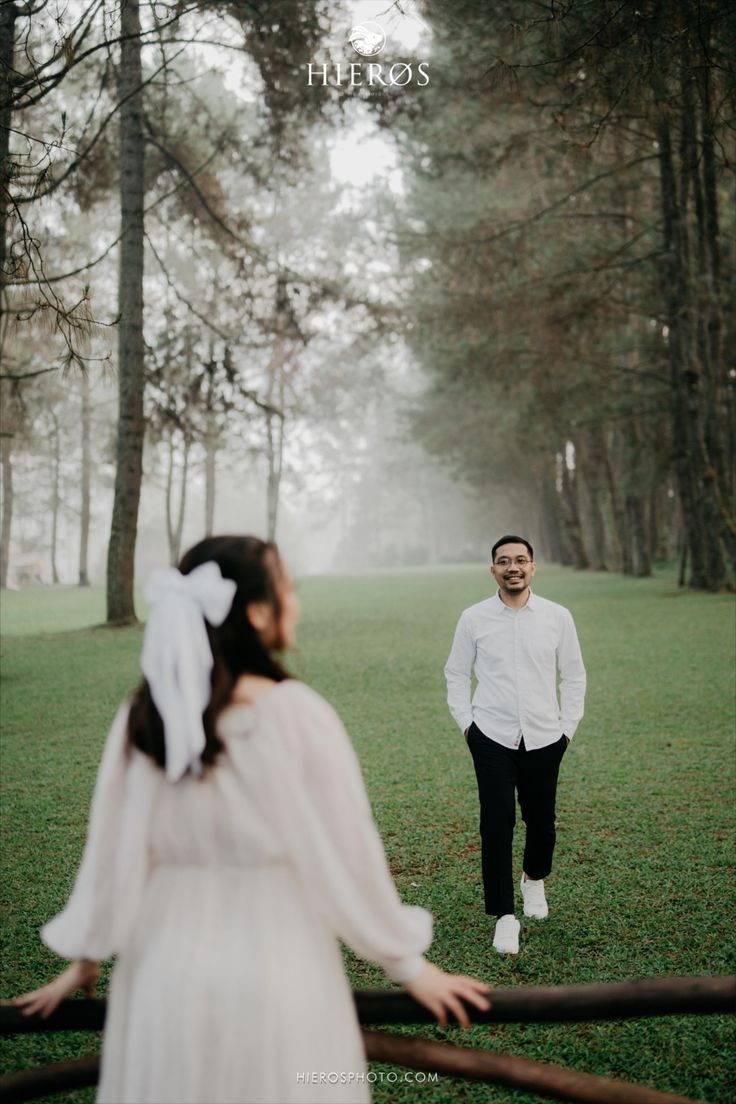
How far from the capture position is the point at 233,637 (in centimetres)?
192

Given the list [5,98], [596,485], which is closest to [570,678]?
[5,98]

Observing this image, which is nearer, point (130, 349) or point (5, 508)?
point (130, 349)

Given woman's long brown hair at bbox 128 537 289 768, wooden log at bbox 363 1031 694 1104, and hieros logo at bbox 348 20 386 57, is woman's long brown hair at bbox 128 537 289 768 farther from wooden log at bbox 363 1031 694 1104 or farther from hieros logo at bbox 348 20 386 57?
hieros logo at bbox 348 20 386 57

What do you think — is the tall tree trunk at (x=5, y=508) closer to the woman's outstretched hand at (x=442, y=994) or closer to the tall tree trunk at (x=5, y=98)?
the tall tree trunk at (x=5, y=98)

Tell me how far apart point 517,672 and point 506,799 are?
0.60 meters

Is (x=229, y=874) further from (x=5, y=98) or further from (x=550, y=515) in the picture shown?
(x=550, y=515)

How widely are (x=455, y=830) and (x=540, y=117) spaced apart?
1688 centimetres

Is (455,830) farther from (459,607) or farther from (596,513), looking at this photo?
(596,513)

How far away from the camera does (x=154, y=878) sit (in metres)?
1.93

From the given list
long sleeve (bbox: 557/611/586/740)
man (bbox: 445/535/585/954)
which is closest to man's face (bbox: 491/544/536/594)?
man (bbox: 445/535/585/954)

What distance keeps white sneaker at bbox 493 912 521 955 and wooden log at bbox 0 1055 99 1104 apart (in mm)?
2528

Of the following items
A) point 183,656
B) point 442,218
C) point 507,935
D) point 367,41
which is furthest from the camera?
point 442,218

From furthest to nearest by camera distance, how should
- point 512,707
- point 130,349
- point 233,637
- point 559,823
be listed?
1. point 130,349
2. point 559,823
3. point 512,707
4. point 233,637

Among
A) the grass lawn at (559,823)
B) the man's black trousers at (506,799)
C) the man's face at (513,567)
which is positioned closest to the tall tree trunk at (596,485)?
the grass lawn at (559,823)
